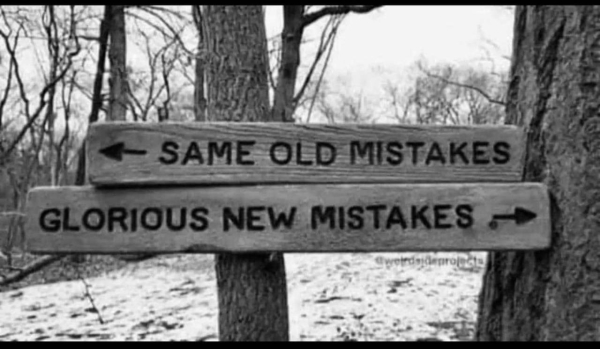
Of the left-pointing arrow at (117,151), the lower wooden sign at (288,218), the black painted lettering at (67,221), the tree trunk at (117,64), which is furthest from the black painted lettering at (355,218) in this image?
the tree trunk at (117,64)

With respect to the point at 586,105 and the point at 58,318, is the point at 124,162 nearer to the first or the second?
the point at 586,105

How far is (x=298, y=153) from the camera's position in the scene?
1.37m

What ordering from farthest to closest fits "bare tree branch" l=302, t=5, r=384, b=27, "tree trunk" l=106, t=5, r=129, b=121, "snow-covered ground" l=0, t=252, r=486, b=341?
"tree trunk" l=106, t=5, r=129, b=121, "bare tree branch" l=302, t=5, r=384, b=27, "snow-covered ground" l=0, t=252, r=486, b=341

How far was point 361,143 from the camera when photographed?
Result: 4.50ft

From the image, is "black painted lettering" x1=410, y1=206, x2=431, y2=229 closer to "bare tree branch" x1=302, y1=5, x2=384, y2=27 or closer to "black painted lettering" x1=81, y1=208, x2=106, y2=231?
"black painted lettering" x1=81, y1=208, x2=106, y2=231

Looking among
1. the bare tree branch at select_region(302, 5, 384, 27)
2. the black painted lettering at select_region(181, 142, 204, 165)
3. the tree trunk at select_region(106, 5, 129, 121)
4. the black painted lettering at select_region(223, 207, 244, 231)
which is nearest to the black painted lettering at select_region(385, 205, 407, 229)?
the black painted lettering at select_region(223, 207, 244, 231)

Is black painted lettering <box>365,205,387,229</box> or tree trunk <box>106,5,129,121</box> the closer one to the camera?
black painted lettering <box>365,205,387,229</box>

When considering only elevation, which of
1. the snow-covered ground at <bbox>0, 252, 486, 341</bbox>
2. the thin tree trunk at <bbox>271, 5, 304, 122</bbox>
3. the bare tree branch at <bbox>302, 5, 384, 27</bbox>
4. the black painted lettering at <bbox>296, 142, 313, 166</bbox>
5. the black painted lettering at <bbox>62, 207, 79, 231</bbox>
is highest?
the bare tree branch at <bbox>302, 5, 384, 27</bbox>

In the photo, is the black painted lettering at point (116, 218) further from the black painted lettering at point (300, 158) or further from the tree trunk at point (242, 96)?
the tree trunk at point (242, 96)

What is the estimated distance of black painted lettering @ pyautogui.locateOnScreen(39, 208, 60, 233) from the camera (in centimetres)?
134

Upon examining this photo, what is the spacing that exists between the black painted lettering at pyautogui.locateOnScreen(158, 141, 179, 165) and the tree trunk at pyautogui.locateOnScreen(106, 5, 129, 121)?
28.2 feet

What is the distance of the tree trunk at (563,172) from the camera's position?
136 cm

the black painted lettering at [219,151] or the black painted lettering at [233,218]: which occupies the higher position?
the black painted lettering at [219,151]

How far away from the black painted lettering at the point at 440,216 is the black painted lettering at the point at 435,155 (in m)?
0.10
